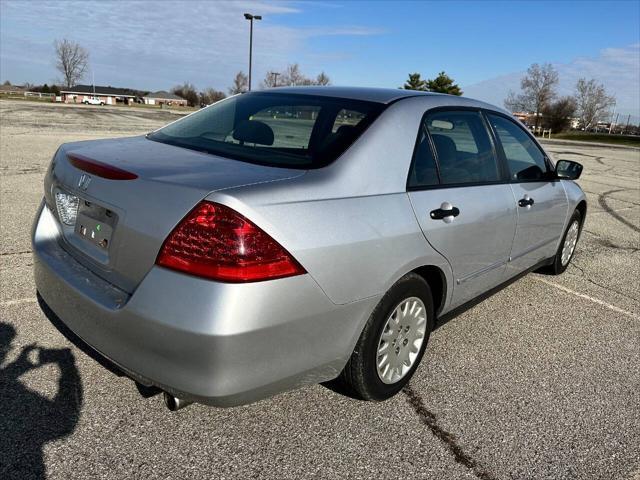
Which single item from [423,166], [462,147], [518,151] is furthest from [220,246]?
[518,151]

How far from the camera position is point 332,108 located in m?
2.95

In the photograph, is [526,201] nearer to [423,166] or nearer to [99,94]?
[423,166]

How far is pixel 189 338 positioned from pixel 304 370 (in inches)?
21.7

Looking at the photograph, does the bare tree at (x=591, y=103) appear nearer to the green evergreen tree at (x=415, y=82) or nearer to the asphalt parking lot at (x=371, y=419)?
the green evergreen tree at (x=415, y=82)

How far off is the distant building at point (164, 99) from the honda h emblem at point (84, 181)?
116 meters

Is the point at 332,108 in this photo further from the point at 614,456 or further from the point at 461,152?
the point at 614,456

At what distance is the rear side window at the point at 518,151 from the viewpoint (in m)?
3.68

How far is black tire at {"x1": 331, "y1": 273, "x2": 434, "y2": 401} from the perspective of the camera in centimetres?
248

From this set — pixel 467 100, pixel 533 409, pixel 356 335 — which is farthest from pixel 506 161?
pixel 356 335

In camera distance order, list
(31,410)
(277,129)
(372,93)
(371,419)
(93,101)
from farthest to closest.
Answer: (93,101), (372,93), (277,129), (371,419), (31,410)

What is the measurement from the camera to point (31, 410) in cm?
247

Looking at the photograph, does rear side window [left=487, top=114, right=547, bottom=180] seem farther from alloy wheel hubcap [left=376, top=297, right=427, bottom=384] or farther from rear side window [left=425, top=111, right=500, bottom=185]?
alloy wheel hubcap [left=376, top=297, right=427, bottom=384]

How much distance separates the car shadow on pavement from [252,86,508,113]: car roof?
2.10 metres

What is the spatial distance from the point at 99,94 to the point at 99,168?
119 m
